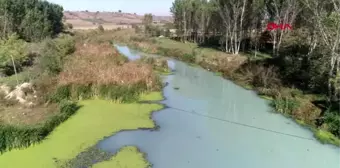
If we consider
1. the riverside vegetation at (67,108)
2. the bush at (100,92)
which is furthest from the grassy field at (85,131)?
the bush at (100,92)

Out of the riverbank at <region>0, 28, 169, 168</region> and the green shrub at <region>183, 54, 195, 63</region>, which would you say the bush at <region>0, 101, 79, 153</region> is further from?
the green shrub at <region>183, 54, 195, 63</region>

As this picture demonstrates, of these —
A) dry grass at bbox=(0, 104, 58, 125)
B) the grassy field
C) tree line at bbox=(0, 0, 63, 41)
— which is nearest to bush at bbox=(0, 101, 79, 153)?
the grassy field

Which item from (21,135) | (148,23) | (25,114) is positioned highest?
(148,23)

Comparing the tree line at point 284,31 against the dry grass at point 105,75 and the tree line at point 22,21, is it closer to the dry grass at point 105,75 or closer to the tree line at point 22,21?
the dry grass at point 105,75

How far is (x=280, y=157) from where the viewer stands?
12.7 m

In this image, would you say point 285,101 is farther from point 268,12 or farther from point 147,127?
point 268,12

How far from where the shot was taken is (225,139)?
47.0ft

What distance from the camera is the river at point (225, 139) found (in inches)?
482

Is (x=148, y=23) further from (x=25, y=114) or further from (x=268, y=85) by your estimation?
(x=25, y=114)

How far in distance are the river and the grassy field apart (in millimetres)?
648

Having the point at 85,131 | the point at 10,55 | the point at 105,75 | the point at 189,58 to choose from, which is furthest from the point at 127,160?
the point at 189,58

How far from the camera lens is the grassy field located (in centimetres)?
1152

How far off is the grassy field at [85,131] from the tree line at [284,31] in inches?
394

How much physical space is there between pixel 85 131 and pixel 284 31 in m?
24.9
